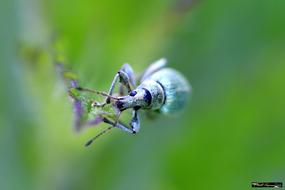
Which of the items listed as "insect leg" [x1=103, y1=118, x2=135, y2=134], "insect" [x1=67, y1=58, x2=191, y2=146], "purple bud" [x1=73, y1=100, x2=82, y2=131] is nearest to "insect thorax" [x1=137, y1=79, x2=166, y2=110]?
"insect" [x1=67, y1=58, x2=191, y2=146]

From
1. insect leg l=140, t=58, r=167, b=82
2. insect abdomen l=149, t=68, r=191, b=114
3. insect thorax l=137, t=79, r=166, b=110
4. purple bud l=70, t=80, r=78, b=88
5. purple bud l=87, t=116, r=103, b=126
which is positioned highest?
insect leg l=140, t=58, r=167, b=82

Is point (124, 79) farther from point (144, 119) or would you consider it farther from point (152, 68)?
point (144, 119)

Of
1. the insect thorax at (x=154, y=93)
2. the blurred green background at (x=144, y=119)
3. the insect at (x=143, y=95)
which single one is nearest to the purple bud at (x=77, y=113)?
the insect at (x=143, y=95)

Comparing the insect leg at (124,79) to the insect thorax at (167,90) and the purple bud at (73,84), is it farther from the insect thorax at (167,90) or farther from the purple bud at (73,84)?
the purple bud at (73,84)

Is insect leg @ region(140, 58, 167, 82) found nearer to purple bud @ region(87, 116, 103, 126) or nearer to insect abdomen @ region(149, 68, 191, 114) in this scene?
insect abdomen @ region(149, 68, 191, 114)

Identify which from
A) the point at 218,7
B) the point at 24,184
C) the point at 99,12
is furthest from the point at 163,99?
the point at 218,7
